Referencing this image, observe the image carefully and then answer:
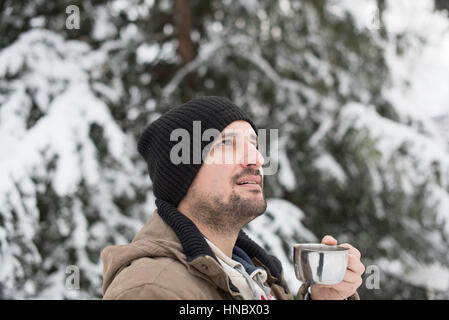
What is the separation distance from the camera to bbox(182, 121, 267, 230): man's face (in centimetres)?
141

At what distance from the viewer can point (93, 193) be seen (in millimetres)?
2945

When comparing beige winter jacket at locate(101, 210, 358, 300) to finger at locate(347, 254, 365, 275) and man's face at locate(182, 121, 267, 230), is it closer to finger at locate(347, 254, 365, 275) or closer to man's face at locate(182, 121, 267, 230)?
man's face at locate(182, 121, 267, 230)

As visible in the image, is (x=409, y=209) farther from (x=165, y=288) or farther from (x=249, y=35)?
(x=165, y=288)

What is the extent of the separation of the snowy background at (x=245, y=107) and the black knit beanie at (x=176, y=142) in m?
1.02

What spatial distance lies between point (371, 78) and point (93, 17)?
109 inches

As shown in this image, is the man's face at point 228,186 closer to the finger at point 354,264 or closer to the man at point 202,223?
the man at point 202,223

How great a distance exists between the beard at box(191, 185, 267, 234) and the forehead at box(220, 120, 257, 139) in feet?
0.90

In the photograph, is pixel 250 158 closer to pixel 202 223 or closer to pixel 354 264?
pixel 202 223

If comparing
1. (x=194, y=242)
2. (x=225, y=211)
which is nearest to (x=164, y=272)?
(x=194, y=242)

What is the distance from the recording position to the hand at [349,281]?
4.51 ft

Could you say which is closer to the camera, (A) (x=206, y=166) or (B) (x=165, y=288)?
(B) (x=165, y=288)

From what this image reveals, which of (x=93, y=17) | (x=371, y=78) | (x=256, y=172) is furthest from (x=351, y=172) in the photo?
(x=93, y=17)

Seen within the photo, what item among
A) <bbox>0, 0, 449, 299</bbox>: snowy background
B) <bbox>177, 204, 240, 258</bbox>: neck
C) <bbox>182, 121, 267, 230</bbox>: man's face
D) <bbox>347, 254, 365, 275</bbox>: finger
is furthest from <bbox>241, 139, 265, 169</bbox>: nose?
<bbox>0, 0, 449, 299</bbox>: snowy background

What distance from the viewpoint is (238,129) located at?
158 cm
